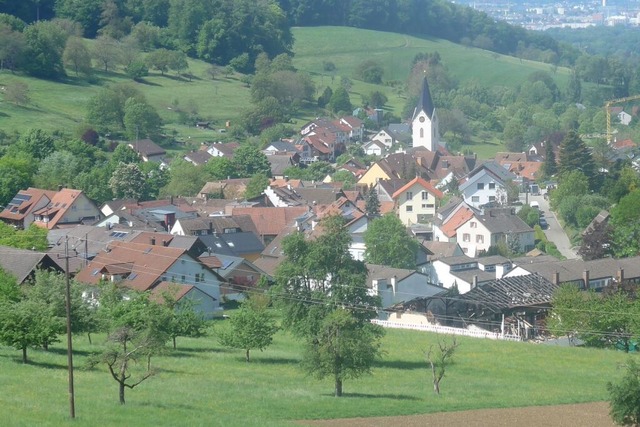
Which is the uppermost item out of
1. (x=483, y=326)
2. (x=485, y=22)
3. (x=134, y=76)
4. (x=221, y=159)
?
(x=485, y=22)

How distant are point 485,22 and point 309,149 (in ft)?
281

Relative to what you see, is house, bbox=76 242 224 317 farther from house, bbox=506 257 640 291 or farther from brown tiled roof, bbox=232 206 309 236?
brown tiled roof, bbox=232 206 309 236

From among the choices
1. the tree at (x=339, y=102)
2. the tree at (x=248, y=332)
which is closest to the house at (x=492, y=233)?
the tree at (x=248, y=332)

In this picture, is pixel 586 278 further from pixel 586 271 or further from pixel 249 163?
pixel 249 163

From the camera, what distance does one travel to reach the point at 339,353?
2492 centimetres

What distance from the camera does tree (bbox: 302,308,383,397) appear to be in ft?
81.7

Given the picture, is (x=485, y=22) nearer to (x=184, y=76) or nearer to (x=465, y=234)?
(x=184, y=76)

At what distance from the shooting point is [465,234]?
166 ft

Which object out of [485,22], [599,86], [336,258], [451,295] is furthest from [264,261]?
[485,22]

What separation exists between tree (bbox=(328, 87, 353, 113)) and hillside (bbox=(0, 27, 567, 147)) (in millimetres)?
1562

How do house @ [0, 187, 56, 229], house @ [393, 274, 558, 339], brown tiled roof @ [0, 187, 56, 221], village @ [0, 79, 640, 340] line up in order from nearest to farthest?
house @ [393, 274, 558, 339] < village @ [0, 79, 640, 340] < house @ [0, 187, 56, 229] < brown tiled roof @ [0, 187, 56, 221]

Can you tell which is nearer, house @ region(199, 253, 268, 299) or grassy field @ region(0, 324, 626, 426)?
grassy field @ region(0, 324, 626, 426)

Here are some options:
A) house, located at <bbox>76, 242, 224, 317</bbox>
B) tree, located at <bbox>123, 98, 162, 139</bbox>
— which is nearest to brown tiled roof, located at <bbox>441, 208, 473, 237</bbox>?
house, located at <bbox>76, 242, 224, 317</bbox>

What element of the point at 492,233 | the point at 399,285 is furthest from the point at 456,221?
the point at 399,285
